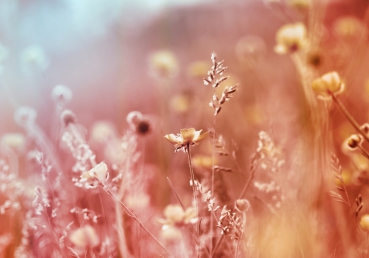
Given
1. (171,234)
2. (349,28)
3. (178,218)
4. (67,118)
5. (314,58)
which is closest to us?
(178,218)

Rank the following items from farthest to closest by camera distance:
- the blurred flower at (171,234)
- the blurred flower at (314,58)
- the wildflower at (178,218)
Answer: the blurred flower at (314,58) < the blurred flower at (171,234) < the wildflower at (178,218)

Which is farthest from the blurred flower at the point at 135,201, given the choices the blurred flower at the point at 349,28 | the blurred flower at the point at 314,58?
the blurred flower at the point at 349,28

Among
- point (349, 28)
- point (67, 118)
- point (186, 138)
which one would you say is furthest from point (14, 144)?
point (349, 28)

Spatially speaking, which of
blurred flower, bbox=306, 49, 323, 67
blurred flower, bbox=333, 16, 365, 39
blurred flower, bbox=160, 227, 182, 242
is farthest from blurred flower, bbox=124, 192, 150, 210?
blurred flower, bbox=333, 16, 365, 39

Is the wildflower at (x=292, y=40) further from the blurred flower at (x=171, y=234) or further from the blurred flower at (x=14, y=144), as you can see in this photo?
the blurred flower at (x=14, y=144)

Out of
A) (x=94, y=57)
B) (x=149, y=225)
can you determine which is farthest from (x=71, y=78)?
(x=149, y=225)

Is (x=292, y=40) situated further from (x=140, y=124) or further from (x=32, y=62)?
(x=32, y=62)

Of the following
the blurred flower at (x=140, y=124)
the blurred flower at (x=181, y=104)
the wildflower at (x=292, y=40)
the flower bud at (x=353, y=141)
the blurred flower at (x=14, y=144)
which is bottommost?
the flower bud at (x=353, y=141)

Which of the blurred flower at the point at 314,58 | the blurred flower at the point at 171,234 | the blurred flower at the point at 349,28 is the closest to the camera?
the blurred flower at the point at 171,234

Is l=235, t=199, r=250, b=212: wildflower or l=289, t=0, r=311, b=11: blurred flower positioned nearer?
l=235, t=199, r=250, b=212: wildflower

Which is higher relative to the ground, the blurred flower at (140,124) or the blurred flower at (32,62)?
the blurred flower at (32,62)

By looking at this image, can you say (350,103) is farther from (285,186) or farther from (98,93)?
(98,93)

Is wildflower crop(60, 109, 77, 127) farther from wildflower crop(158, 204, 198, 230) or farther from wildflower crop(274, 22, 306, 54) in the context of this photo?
wildflower crop(274, 22, 306, 54)
